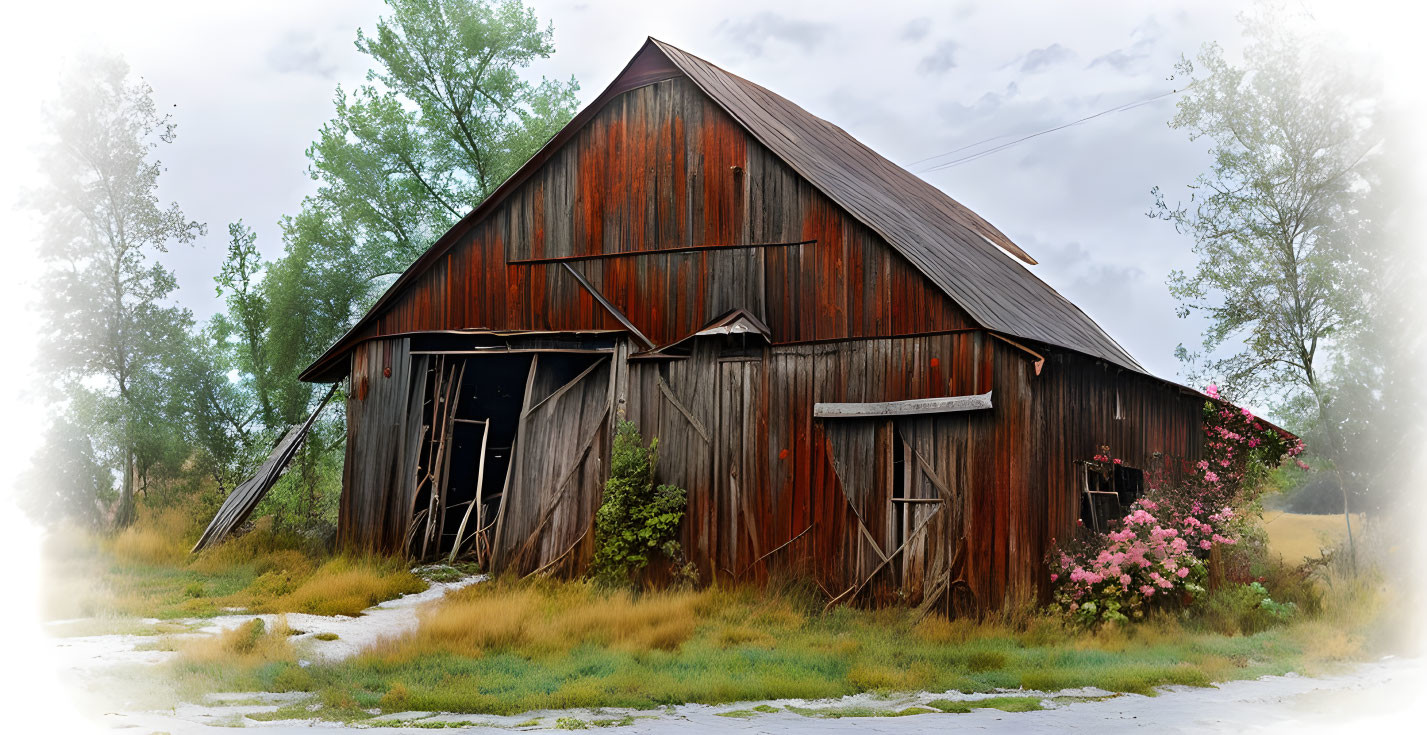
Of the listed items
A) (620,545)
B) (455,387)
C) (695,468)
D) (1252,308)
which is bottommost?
(620,545)

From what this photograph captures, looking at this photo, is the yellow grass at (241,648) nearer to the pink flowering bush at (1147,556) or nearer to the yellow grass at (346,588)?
the yellow grass at (346,588)

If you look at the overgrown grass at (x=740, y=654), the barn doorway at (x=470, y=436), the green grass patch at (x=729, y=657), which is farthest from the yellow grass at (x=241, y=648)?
the barn doorway at (x=470, y=436)

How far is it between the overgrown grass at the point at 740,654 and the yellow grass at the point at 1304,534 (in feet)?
12.8

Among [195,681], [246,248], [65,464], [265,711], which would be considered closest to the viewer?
[265,711]

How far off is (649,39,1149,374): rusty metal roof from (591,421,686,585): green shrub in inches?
191

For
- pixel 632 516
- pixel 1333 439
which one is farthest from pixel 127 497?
pixel 1333 439

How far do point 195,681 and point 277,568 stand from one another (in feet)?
30.2

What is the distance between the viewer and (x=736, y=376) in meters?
16.0

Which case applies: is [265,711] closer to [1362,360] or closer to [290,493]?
[1362,360]

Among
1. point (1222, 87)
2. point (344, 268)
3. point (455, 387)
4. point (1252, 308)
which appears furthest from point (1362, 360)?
point (344, 268)

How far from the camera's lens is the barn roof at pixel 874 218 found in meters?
15.4

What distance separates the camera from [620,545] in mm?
16141

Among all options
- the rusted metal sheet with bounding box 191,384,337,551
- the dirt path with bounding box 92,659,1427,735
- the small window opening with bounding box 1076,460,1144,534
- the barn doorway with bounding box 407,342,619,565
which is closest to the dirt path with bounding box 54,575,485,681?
the dirt path with bounding box 92,659,1427,735

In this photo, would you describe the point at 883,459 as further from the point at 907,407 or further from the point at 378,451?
the point at 378,451
